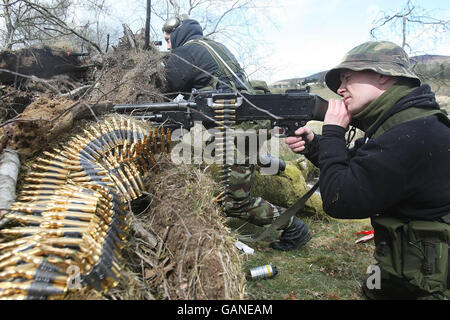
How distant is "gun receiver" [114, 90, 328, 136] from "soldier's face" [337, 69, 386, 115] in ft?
2.36

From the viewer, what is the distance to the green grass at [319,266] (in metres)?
3.10

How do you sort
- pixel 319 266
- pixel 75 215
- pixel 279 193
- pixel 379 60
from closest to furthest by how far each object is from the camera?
pixel 75 215 < pixel 379 60 < pixel 319 266 < pixel 279 193

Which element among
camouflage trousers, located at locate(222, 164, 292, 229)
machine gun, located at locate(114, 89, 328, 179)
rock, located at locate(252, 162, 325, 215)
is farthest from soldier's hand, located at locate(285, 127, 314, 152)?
rock, located at locate(252, 162, 325, 215)

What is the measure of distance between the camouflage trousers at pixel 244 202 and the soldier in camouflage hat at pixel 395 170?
66.2 inches

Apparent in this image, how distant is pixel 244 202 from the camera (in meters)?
4.25

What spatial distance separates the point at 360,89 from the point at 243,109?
138cm

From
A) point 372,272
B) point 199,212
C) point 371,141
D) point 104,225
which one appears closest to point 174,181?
point 199,212

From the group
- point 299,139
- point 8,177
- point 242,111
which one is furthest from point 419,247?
point 8,177

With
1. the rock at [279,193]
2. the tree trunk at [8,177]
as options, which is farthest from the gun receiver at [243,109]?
the rock at [279,193]

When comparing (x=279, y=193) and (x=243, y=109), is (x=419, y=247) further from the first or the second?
(x=279, y=193)

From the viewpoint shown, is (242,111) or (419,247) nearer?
(419,247)

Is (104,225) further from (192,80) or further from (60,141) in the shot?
(192,80)

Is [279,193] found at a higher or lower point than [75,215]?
lower

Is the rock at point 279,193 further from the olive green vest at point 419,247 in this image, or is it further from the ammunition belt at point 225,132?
the olive green vest at point 419,247
